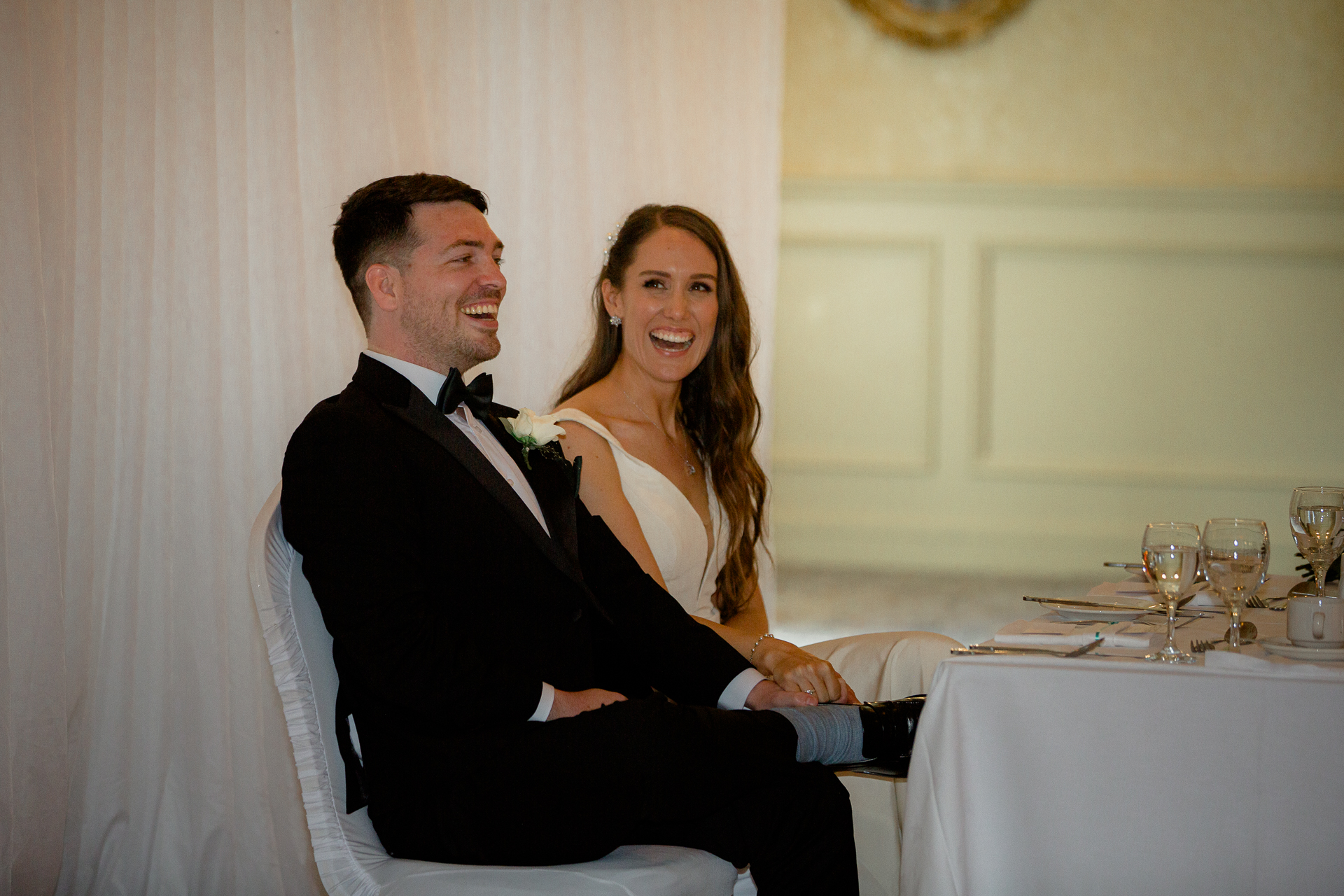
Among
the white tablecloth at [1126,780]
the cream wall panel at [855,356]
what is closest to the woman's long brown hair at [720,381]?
the white tablecloth at [1126,780]

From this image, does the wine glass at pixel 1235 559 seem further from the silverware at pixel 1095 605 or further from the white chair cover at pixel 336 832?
the white chair cover at pixel 336 832

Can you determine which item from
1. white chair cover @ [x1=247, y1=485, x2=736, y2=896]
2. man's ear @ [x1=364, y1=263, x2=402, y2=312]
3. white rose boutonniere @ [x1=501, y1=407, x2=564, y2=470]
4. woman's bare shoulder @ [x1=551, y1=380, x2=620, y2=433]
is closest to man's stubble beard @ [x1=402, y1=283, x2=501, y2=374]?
man's ear @ [x1=364, y1=263, x2=402, y2=312]

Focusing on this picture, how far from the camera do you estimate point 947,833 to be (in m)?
1.25

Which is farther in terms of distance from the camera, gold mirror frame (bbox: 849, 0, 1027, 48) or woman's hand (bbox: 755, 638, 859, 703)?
gold mirror frame (bbox: 849, 0, 1027, 48)

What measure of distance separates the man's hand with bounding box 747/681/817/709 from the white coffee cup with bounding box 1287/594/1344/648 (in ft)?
2.16

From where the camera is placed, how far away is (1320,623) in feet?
4.50

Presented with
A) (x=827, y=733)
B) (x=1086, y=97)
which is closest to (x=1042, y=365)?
(x=1086, y=97)

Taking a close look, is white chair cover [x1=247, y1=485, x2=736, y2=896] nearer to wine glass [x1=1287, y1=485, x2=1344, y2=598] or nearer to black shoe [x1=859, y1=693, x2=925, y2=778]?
black shoe [x1=859, y1=693, x2=925, y2=778]

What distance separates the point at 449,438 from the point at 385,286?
328mm

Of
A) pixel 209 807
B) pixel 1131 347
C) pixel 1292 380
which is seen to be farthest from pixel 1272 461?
pixel 209 807

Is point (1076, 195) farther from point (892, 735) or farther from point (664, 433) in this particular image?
point (892, 735)

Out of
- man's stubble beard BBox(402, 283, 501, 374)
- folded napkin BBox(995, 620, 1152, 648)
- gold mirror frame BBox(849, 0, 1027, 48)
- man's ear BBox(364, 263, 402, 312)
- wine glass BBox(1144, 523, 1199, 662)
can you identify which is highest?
gold mirror frame BBox(849, 0, 1027, 48)

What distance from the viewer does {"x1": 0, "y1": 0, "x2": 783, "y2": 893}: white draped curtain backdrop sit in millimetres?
2529

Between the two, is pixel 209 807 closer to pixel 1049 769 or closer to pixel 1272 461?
pixel 1049 769
